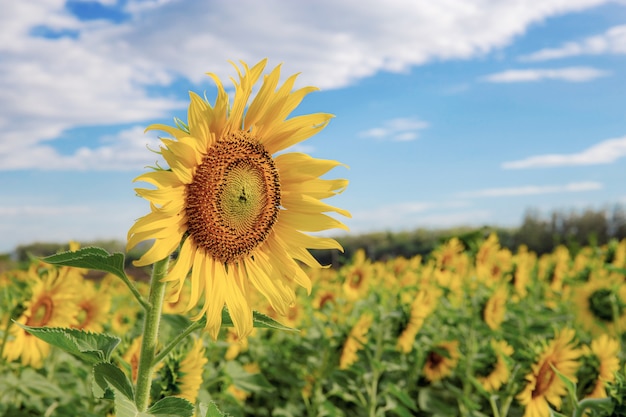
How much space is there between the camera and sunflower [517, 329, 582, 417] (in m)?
3.29

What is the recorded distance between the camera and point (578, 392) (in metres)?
3.51

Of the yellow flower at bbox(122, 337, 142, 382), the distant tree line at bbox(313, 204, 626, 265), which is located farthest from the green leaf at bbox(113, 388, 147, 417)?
the distant tree line at bbox(313, 204, 626, 265)

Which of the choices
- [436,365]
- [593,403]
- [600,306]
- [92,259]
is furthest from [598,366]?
[92,259]

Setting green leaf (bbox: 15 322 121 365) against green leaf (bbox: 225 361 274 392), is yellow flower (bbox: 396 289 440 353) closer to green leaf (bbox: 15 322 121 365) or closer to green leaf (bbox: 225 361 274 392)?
green leaf (bbox: 225 361 274 392)

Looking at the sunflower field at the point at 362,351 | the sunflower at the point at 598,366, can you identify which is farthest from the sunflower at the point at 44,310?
the sunflower at the point at 598,366

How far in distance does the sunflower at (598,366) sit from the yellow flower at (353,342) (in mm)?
1260

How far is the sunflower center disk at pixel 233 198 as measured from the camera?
6.34ft

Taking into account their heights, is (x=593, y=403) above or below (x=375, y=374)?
above

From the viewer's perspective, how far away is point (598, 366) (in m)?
3.38

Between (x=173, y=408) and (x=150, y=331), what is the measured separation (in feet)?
0.81

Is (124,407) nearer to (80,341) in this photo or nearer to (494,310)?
(80,341)

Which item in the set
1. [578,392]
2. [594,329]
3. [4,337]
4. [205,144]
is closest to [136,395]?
[205,144]

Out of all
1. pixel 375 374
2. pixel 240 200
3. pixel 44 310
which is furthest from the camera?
pixel 375 374

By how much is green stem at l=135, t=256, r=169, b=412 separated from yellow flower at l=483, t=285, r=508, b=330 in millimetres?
3165
